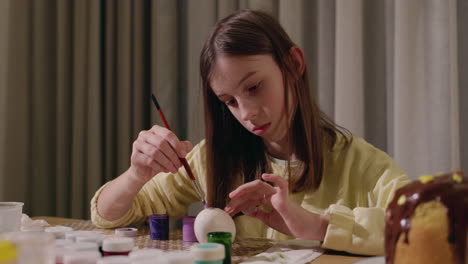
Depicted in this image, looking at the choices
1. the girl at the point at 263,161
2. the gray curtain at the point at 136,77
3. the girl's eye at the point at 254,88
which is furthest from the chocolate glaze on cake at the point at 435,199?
the gray curtain at the point at 136,77

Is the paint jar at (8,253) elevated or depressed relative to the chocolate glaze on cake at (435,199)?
depressed

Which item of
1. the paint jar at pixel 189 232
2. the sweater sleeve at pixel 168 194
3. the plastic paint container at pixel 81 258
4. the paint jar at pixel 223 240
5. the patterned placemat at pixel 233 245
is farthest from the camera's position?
the sweater sleeve at pixel 168 194

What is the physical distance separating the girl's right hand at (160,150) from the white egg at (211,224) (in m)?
0.18

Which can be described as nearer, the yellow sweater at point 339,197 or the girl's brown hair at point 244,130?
the yellow sweater at point 339,197

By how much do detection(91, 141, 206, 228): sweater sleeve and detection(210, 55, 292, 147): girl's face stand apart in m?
0.30

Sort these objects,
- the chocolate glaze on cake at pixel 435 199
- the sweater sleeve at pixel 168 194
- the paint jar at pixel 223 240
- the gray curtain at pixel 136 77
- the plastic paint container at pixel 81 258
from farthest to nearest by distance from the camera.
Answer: the gray curtain at pixel 136 77 < the sweater sleeve at pixel 168 194 < the paint jar at pixel 223 240 < the plastic paint container at pixel 81 258 < the chocolate glaze on cake at pixel 435 199

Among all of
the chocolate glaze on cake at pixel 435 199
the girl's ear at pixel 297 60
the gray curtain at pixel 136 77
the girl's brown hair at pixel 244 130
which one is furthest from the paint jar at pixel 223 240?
the gray curtain at pixel 136 77

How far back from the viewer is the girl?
960mm

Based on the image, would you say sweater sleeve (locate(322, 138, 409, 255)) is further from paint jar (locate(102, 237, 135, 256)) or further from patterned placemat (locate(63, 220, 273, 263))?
paint jar (locate(102, 237, 135, 256))

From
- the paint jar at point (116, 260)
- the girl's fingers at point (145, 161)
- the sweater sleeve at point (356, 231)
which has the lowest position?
the sweater sleeve at point (356, 231)

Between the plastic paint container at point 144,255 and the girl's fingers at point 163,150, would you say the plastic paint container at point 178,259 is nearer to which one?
the plastic paint container at point 144,255

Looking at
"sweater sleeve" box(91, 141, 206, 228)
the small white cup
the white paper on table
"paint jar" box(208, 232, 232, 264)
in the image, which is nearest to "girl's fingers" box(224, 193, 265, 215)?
the white paper on table

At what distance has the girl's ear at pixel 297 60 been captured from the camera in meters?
1.19

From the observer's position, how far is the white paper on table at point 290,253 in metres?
0.79
